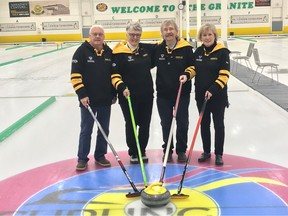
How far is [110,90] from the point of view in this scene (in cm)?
353

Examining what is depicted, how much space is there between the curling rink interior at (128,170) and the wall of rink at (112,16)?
2100 centimetres

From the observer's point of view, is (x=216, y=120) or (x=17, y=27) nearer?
(x=216, y=120)

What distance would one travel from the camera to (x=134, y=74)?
3.48 metres

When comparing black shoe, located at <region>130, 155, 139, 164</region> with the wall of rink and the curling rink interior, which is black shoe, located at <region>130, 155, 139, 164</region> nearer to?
the curling rink interior

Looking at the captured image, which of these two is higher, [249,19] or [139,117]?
[249,19]

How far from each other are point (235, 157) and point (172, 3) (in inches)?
934

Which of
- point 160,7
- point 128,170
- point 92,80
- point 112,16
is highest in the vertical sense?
point 160,7

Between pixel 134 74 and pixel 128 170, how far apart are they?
0.92 metres

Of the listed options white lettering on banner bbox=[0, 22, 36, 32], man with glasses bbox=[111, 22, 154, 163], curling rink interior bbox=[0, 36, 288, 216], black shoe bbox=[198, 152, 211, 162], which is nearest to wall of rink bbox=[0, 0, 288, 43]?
white lettering on banner bbox=[0, 22, 36, 32]

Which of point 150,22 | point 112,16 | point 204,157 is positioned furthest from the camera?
point 150,22

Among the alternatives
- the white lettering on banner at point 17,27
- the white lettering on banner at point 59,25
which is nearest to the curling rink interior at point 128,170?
the white lettering on banner at point 59,25

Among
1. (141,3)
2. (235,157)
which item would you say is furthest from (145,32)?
(235,157)

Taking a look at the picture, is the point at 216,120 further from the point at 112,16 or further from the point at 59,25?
the point at 59,25

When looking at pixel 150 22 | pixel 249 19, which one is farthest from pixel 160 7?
pixel 249 19
